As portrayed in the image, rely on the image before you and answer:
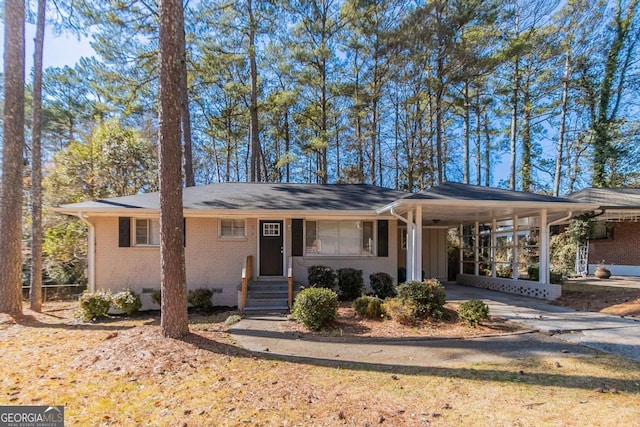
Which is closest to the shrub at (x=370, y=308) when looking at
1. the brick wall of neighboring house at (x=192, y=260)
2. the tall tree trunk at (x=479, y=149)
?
the brick wall of neighboring house at (x=192, y=260)

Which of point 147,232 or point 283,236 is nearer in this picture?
point 147,232

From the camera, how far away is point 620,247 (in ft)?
50.0

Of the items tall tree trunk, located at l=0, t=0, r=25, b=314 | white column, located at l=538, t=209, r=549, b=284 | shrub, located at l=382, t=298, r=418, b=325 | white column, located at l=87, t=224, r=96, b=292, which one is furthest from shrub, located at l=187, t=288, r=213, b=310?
white column, located at l=538, t=209, r=549, b=284

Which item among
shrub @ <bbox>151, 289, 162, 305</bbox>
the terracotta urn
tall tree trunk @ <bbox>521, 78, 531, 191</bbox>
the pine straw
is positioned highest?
tall tree trunk @ <bbox>521, 78, 531, 191</bbox>

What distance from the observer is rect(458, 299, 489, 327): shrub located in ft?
20.8

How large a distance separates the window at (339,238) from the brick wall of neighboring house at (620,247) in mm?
13687

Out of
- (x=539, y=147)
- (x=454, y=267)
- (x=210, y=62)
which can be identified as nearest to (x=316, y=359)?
(x=454, y=267)

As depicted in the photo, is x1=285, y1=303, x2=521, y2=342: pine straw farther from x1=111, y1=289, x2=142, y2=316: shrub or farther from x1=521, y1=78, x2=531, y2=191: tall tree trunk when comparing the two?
x1=521, y1=78, x2=531, y2=191: tall tree trunk

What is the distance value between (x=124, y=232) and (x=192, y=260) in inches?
81.7

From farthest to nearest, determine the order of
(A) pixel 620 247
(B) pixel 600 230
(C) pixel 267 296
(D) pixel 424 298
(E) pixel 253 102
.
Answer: (E) pixel 253 102 < (B) pixel 600 230 < (A) pixel 620 247 < (C) pixel 267 296 < (D) pixel 424 298

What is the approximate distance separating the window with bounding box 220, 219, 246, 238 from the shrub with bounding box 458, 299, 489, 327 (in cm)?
631

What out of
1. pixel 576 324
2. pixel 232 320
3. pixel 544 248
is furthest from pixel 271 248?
pixel 544 248

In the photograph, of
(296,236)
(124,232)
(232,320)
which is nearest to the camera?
(232,320)

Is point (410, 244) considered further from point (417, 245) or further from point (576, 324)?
point (576, 324)
